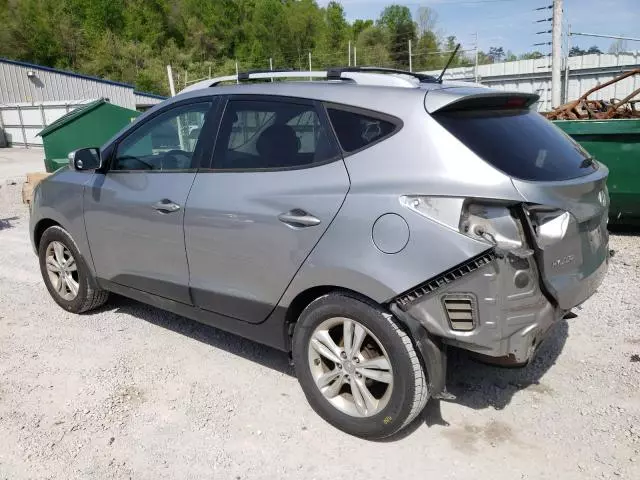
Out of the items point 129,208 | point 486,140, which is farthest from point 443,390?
point 129,208

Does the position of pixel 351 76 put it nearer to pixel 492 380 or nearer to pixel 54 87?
pixel 492 380

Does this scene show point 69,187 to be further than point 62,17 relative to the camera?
No

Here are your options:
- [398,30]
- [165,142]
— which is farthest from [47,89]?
[398,30]

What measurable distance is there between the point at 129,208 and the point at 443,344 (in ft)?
7.37

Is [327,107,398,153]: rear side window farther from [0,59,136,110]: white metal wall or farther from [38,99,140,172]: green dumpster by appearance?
[0,59,136,110]: white metal wall

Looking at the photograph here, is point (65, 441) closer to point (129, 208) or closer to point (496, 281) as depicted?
point (129, 208)

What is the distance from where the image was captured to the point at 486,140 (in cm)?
252

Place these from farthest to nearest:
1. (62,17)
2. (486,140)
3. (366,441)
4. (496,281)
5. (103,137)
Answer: (62,17) < (103,137) < (366,441) < (486,140) < (496,281)

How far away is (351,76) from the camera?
3023mm

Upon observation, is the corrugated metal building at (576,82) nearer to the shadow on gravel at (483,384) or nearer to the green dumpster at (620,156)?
the green dumpster at (620,156)

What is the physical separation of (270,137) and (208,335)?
5.73 ft

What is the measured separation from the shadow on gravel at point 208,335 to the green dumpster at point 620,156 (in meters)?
4.58

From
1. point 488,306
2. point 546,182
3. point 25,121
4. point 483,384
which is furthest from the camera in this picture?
point 25,121

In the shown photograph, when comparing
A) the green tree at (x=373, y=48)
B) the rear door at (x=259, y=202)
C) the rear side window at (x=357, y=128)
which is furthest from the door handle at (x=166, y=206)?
the green tree at (x=373, y=48)
